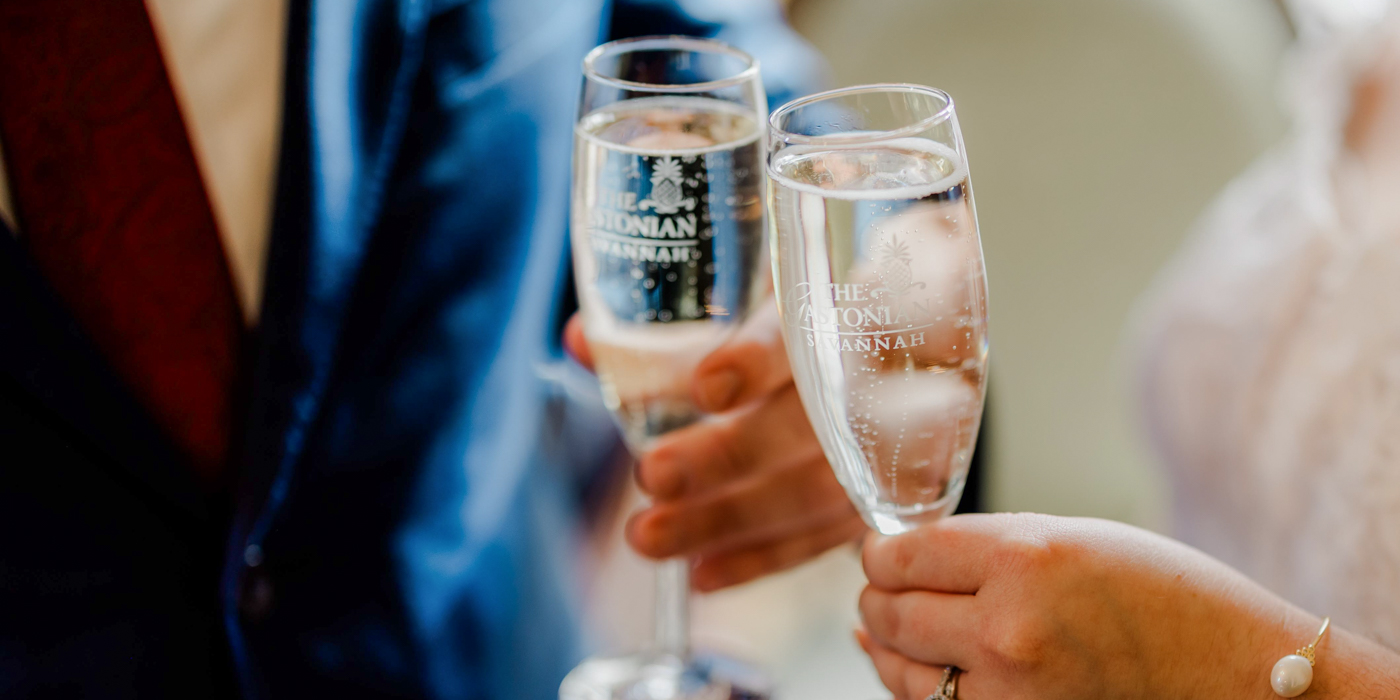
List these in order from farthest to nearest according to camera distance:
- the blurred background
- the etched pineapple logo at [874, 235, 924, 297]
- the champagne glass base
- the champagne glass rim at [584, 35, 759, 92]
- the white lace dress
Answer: the blurred background
the white lace dress
the champagne glass base
the champagne glass rim at [584, 35, 759, 92]
the etched pineapple logo at [874, 235, 924, 297]

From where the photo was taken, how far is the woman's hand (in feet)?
1.31

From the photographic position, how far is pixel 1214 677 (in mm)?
411

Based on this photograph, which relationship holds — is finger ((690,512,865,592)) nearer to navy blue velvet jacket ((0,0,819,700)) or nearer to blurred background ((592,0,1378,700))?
navy blue velvet jacket ((0,0,819,700))

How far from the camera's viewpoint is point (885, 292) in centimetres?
39

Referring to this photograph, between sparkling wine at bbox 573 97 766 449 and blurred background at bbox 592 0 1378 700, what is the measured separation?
0.58m

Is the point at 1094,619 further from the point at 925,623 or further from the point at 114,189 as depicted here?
the point at 114,189

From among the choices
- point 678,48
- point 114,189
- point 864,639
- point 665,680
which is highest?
point 678,48

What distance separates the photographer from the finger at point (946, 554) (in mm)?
408

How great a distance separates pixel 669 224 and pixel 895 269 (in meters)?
0.13

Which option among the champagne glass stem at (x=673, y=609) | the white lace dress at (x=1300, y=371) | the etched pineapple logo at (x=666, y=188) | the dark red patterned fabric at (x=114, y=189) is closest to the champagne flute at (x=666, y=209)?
the etched pineapple logo at (x=666, y=188)

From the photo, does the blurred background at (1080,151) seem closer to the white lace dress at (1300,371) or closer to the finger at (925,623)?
the white lace dress at (1300,371)

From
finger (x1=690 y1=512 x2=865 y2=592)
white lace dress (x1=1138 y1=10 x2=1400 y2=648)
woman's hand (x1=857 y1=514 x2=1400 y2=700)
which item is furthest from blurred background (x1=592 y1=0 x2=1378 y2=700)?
woman's hand (x1=857 y1=514 x2=1400 y2=700)

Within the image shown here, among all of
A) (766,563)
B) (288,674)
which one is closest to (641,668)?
(766,563)

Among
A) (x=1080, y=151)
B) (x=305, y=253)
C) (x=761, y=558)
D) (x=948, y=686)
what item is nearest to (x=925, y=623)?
(x=948, y=686)
